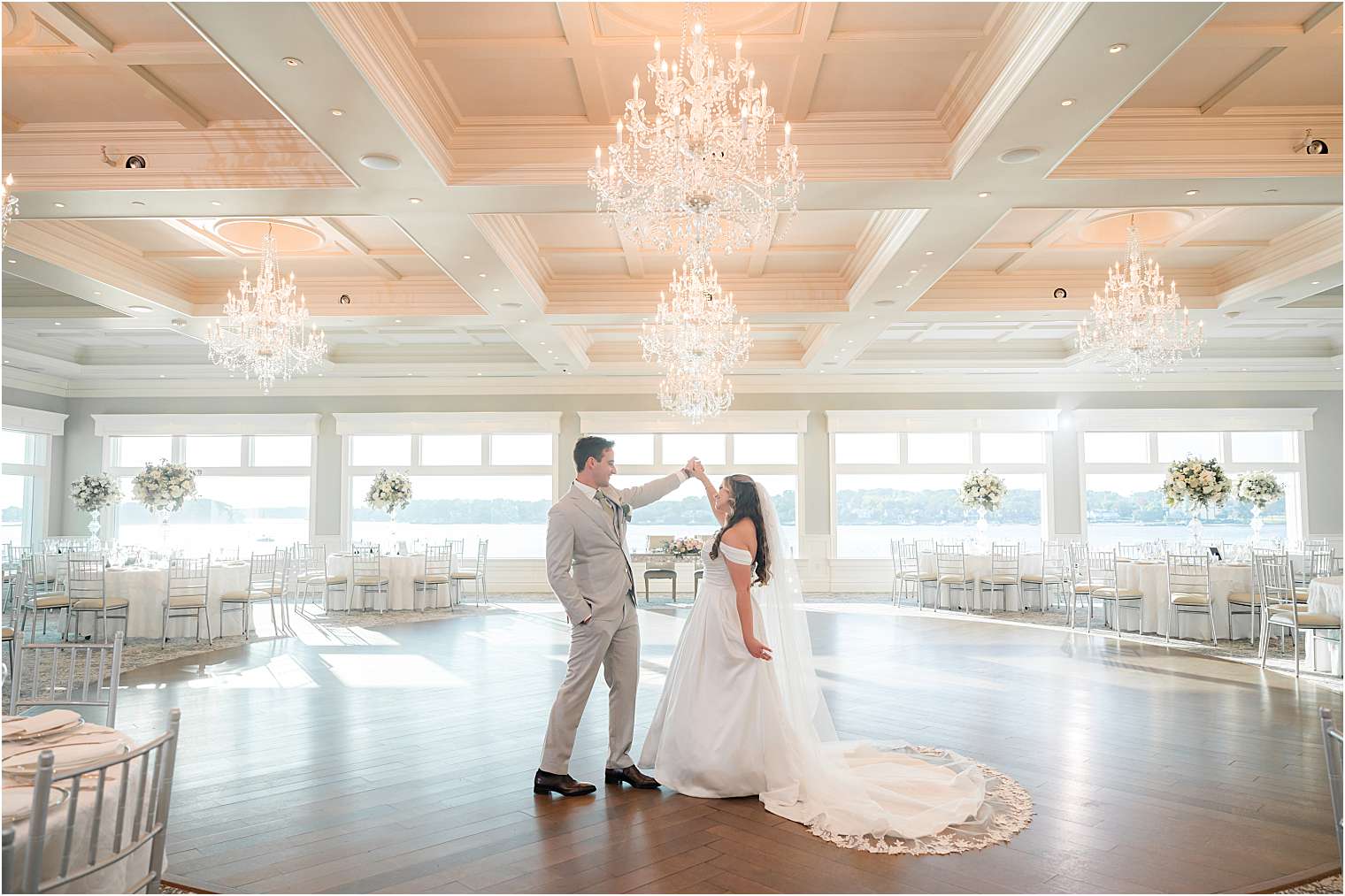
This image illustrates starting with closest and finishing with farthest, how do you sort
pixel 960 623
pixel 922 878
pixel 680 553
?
pixel 922 878, pixel 960 623, pixel 680 553

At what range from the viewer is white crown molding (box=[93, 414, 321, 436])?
47.3ft

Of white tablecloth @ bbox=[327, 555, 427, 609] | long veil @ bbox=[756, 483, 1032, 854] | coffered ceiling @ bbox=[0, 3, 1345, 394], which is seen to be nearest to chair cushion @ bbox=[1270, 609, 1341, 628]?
coffered ceiling @ bbox=[0, 3, 1345, 394]

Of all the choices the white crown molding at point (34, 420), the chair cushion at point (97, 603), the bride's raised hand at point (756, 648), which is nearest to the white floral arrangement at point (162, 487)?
the chair cushion at point (97, 603)

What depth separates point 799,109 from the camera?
5.63m

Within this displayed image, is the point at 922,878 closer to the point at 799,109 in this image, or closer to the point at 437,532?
the point at 799,109

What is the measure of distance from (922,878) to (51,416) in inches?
618

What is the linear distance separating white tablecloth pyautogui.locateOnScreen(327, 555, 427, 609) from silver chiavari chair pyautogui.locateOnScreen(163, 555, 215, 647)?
260cm

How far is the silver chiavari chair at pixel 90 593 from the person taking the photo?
28.2 feet

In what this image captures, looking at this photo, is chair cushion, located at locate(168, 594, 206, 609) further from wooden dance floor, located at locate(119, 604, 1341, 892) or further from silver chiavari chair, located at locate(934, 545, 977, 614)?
silver chiavari chair, located at locate(934, 545, 977, 614)

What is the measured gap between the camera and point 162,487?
10281 mm

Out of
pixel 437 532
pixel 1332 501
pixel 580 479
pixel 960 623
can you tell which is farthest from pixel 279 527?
pixel 1332 501

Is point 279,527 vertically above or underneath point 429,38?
underneath

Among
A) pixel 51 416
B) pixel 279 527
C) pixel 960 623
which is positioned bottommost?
pixel 960 623

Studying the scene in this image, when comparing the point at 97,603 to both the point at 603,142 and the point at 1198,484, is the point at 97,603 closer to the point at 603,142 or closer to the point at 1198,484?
the point at 603,142
